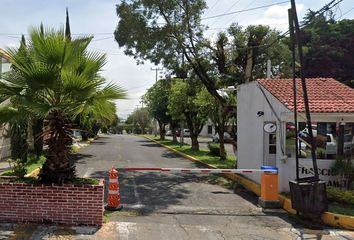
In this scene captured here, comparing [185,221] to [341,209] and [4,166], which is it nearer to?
[341,209]

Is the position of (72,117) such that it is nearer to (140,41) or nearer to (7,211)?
(7,211)

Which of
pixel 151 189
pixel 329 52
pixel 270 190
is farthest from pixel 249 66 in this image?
pixel 329 52

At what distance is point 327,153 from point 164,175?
656 cm

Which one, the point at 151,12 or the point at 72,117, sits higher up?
the point at 151,12

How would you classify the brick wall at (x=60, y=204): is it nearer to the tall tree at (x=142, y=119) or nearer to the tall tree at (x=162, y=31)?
the tall tree at (x=162, y=31)

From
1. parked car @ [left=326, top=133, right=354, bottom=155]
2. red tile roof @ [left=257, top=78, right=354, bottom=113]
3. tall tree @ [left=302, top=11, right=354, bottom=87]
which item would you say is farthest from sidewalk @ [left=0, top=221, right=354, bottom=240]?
tall tree @ [left=302, top=11, right=354, bottom=87]

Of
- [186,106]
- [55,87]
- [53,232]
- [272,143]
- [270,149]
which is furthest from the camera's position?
[186,106]

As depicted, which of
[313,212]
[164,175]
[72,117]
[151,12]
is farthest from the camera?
[151,12]

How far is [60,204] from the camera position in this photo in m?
9.45

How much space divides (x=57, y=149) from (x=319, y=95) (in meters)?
8.96

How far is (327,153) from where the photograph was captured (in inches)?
596

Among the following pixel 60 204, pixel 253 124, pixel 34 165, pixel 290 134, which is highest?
pixel 253 124

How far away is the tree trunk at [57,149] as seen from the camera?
950cm

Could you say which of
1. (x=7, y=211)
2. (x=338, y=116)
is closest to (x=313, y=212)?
(x=338, y=116)
